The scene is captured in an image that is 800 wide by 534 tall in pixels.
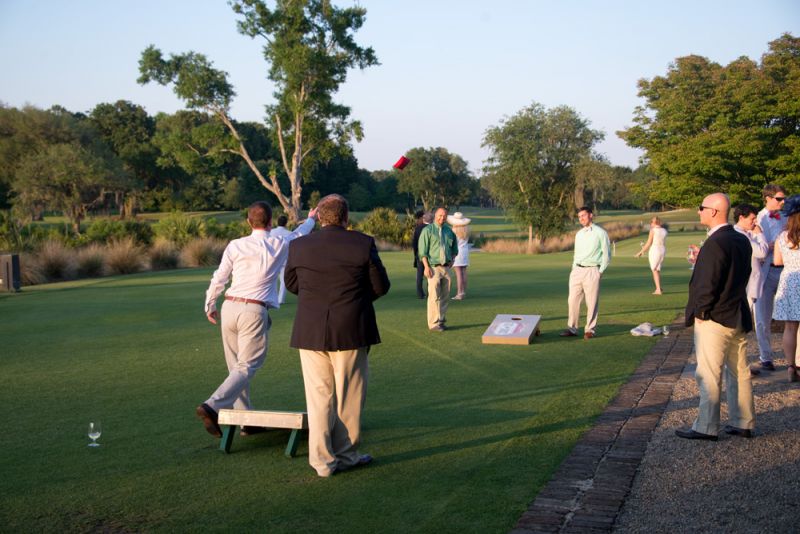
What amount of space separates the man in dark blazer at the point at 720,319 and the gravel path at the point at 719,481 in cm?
23

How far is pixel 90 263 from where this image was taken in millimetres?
26094

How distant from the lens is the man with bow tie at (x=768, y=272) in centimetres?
895

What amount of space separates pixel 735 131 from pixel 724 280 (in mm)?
37285

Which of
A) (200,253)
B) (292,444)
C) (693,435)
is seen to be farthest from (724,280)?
(200,253)

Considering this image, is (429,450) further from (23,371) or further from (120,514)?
(23,371)

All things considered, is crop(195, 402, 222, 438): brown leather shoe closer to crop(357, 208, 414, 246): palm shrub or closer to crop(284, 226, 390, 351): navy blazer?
crop(284, 226, 390, 351): navy blazer

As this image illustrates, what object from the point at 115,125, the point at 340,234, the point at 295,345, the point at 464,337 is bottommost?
the point at 464,337

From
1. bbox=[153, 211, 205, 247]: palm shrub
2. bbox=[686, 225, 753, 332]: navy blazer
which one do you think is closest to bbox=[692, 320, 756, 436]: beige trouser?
bbox=[686, 225, 753, 332]: navy blazer

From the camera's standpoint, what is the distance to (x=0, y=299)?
19.0m

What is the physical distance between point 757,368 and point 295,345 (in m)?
6.54

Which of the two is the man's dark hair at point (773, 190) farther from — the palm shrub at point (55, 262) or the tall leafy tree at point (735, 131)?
the tall leafy tree at point (735, 131)

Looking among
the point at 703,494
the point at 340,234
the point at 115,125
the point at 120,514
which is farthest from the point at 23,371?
the point at 115,125

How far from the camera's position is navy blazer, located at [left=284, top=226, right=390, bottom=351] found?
214 inches

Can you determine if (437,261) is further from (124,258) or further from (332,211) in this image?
(124,258)
